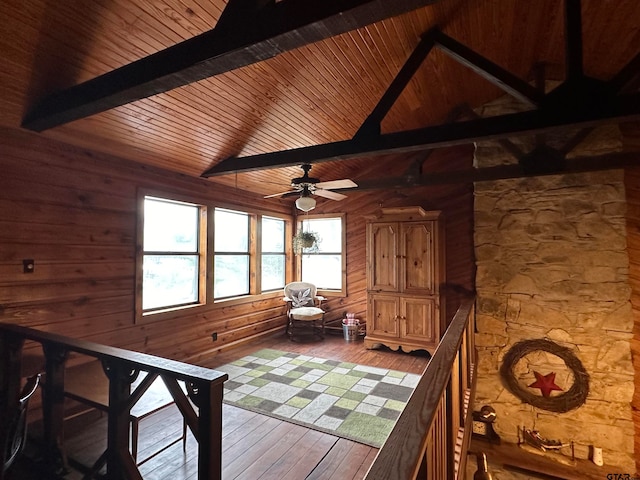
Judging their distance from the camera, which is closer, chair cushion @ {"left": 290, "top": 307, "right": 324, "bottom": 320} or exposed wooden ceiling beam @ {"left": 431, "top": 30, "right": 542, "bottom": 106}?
exposed wooden ceiling beam @ {"left": 431, "top": 30, "right": 542, "bottom": 106}

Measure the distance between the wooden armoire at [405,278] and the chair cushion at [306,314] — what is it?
88 centimetres

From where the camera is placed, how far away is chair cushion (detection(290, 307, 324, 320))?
205 inches

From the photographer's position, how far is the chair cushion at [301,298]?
18.6ft

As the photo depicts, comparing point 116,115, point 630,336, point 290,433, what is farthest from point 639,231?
point 116,115

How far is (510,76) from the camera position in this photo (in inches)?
107

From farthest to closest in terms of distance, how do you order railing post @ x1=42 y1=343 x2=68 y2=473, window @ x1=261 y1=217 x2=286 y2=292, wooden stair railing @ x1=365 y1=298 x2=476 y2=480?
window @ x1=261 y1=217 x2=286 y2=292 → railing post @ x1=42 y1=343 x2=68 y2=473 → wooden stair railing @ x1=365 y1=298 x2=476 y2=480

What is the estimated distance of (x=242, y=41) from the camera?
145 centimetres

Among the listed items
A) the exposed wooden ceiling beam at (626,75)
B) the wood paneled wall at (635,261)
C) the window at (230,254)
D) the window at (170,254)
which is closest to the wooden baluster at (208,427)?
the window at (170,254)

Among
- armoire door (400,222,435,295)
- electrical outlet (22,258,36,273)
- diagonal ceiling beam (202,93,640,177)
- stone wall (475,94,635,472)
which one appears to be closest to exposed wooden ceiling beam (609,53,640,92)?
diagonal ceiling beam (202,93,640,177)

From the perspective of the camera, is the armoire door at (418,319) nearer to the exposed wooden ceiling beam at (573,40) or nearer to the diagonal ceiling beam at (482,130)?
the diagonal ceiling beam at (482,130)

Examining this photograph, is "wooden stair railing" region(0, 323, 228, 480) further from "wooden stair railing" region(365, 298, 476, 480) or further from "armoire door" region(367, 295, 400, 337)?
"armoire door" region(367, 295, 400, 337)

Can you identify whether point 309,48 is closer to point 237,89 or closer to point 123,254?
point 237,89

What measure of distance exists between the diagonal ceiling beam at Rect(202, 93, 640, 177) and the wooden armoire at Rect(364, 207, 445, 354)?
2.08 meters

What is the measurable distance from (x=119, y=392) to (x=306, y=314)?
3.69m
